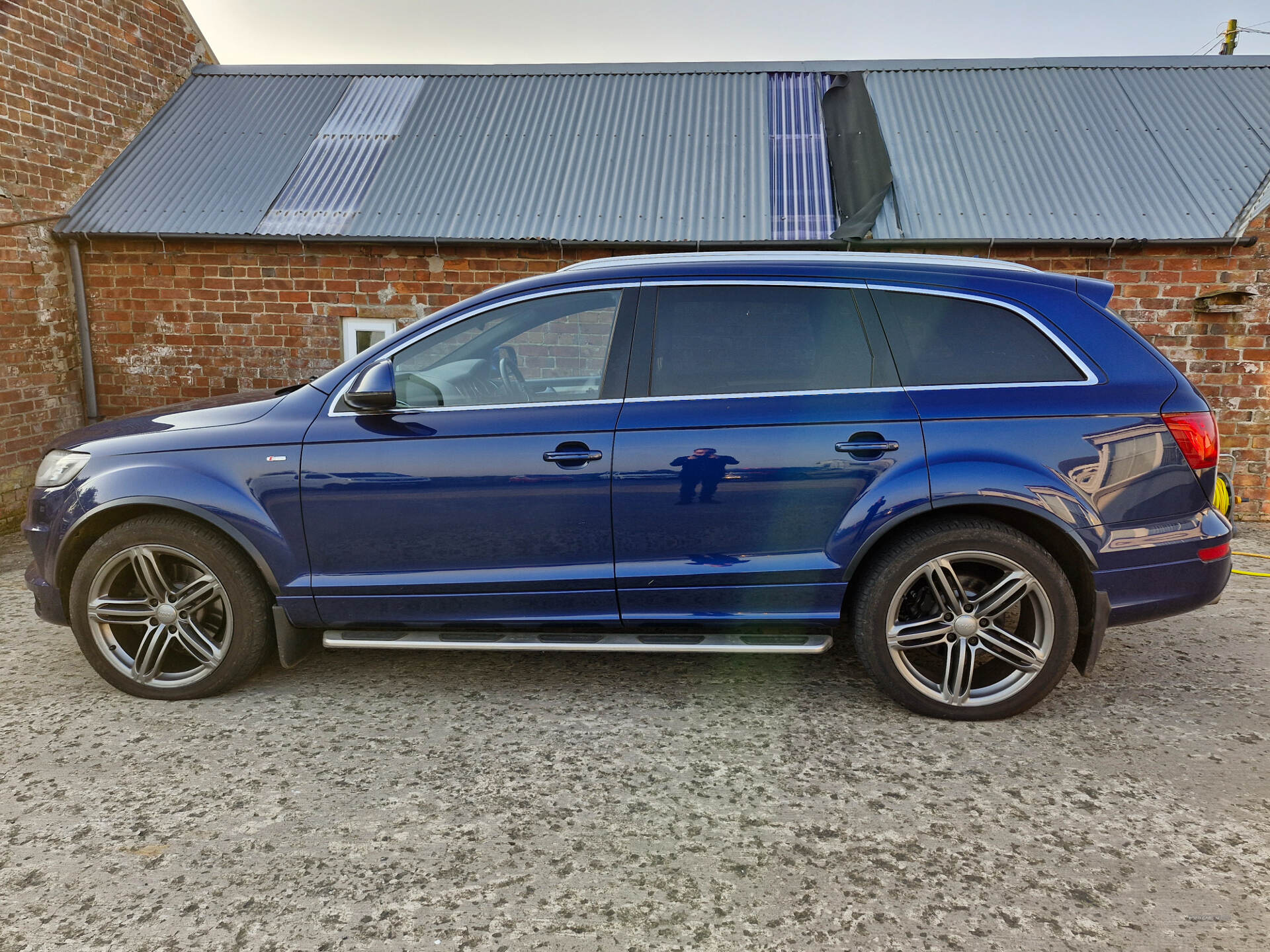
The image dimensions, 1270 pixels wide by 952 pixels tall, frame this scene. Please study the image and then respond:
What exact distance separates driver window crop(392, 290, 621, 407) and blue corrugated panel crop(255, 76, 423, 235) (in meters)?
4.68

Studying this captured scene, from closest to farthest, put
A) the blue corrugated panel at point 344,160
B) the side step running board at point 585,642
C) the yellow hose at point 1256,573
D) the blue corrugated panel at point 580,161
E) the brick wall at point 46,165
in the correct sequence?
the side step running board at point 585,642 < the yellow hose at point 1256,573 < the brick wall at point 46,165 < the blue corrugated panel at point 580,161 < the blue corrugated panel at point 344,160

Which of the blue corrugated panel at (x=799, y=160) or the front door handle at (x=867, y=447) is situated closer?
the front door handle at (x=867, y=447)

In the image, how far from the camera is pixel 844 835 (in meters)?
2.83

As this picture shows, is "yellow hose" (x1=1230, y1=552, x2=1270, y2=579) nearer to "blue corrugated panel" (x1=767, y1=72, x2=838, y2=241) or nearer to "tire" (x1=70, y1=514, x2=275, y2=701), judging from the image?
"blue corrugated panel" (x1=767, y1=72, x2=838, y2=241)

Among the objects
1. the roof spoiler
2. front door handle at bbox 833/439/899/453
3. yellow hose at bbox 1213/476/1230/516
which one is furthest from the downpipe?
yellow hose at bbox 1213/476/1230/516

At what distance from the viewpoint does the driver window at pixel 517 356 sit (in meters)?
3.72

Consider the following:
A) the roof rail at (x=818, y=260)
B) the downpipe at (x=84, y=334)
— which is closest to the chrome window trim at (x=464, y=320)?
the roof rail at (x=818, y=260)

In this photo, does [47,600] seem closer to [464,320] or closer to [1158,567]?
[464,320]

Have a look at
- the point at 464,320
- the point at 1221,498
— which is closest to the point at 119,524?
the point at 464,320

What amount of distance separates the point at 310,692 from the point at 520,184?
5823 mm

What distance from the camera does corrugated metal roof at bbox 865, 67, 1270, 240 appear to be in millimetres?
7418

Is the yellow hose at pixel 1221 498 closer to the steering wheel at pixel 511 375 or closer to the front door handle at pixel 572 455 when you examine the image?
the front door handle at pixel 572 455

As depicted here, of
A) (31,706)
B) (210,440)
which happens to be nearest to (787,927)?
(210,440)

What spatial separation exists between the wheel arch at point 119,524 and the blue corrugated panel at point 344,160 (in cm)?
459
